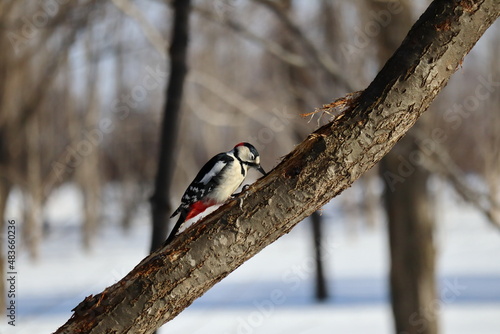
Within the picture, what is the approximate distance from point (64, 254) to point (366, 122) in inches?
869

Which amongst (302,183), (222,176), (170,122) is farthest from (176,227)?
(170,122)

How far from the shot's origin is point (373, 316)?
10.5m

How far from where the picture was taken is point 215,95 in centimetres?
2069

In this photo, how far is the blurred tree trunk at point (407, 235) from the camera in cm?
654

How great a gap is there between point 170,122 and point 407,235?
3.64 meters

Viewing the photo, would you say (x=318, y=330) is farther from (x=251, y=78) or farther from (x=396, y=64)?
(x=251, y=78)

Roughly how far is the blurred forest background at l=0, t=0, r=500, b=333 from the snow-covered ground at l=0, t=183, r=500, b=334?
140 centimetres

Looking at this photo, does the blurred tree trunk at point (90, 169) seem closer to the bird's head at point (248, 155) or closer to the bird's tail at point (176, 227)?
the bird's tail at point (176, 227)

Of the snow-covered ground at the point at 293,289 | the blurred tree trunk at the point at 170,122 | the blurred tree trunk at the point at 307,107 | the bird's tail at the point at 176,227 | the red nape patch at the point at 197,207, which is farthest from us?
the blurred tree trunk at the point at 307,107

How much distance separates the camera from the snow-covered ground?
966 cm

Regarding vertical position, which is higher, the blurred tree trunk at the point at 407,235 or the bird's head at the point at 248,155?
the blurred tree trunk at the point at 407,235

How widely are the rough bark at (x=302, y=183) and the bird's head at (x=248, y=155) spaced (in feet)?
0.48

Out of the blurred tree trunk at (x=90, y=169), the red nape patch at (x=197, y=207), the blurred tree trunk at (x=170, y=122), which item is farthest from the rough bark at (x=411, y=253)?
the blurred tree trunk at (x=90, y=169)

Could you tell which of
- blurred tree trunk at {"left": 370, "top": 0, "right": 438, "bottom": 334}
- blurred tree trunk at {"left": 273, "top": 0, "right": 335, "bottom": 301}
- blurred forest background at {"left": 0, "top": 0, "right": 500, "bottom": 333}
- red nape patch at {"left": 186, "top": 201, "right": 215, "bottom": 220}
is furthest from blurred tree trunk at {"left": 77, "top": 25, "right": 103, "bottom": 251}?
red nape patch at {"left": 186, "top": 201, "right": 215, "bottom": 220}
